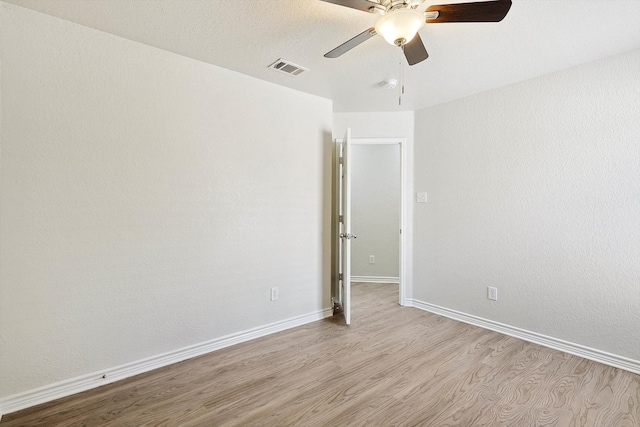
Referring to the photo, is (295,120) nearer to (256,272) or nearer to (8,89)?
(256,272)

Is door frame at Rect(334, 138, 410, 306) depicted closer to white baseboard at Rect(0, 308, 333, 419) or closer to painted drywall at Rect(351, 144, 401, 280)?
painted drywall at Rect(351, 144, 401, 280)

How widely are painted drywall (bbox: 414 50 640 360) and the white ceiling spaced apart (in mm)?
333

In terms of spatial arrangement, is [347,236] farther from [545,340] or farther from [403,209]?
[545,340]

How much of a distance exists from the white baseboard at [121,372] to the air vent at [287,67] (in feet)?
7.84

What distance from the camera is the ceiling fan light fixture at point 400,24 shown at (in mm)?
1473

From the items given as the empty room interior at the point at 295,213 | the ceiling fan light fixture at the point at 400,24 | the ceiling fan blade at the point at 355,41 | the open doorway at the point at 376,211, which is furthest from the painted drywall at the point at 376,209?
the ceiling fan light fixture at the point at 400,24

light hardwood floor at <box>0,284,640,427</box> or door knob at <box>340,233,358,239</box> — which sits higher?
door knob at <box>340,233,358,239</box>

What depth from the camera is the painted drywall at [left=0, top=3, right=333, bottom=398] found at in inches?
70.4

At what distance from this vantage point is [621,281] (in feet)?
7.45

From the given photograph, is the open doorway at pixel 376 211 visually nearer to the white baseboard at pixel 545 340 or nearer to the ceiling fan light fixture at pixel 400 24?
the white baseboard at pixel 545 340

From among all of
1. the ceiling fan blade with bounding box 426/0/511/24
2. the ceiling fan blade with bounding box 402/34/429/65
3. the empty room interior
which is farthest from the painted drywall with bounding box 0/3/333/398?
the ceiling fan blade with bounding box 426/0/511/24

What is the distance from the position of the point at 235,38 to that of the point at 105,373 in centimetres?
256

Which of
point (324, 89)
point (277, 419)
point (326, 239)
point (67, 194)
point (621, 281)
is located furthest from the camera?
point (326, 239)

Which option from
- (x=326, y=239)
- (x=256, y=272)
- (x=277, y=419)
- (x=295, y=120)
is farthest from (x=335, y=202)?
(x=277, y=419)
